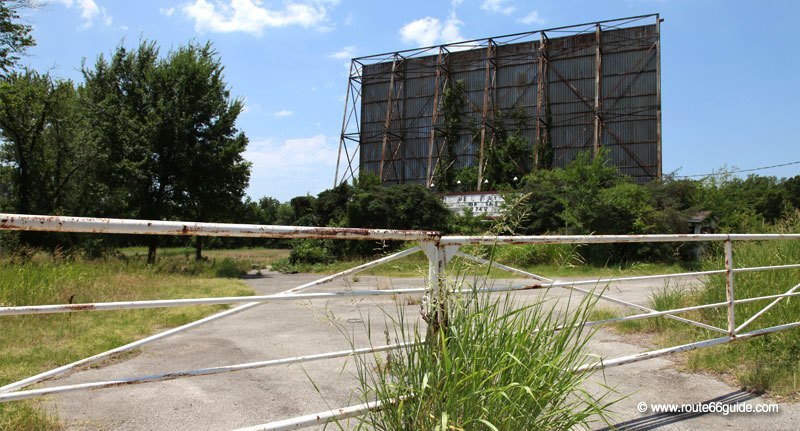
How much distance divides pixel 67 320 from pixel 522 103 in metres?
34.6

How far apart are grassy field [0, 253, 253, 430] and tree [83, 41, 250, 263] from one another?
929cm

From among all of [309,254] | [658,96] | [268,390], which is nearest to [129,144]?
[309,254]

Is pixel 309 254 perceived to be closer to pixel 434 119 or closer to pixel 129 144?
pixel 129 144

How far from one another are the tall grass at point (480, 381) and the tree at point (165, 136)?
22.9 m

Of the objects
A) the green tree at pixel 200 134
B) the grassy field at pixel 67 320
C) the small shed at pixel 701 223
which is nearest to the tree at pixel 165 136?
the green tree at pixel 200 134

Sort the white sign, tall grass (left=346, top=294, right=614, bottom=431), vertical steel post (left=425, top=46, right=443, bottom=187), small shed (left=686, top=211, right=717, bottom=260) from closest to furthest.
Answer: tall grass (left=346, top=294, right=614, bottom=431) < small shed (left=686, top=211, right=717, bottom=260) < the white sign < vertical steel post (left=425, top=46, right=443, bottom=187)

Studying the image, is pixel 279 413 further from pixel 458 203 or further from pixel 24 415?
pixel 458 203

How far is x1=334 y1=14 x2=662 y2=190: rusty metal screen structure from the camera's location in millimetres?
35500

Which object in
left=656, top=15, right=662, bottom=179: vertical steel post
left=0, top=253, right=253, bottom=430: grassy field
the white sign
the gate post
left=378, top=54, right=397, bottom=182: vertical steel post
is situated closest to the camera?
the gate post

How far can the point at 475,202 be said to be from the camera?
3212 cm

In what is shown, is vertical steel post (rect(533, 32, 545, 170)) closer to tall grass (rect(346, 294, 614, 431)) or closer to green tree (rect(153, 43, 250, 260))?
green tree (rect(153, 43, 250, 260))

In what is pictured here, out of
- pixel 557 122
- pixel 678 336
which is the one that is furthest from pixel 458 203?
pixel 678 336

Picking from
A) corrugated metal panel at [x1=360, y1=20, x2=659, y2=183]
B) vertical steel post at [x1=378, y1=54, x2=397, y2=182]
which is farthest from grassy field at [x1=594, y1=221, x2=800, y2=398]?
vertical steel post at [x1=378, y1=54, x2=397, y2=182]

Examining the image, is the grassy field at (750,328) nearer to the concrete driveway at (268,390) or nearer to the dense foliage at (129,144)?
the concrete driveway at (268,390)
